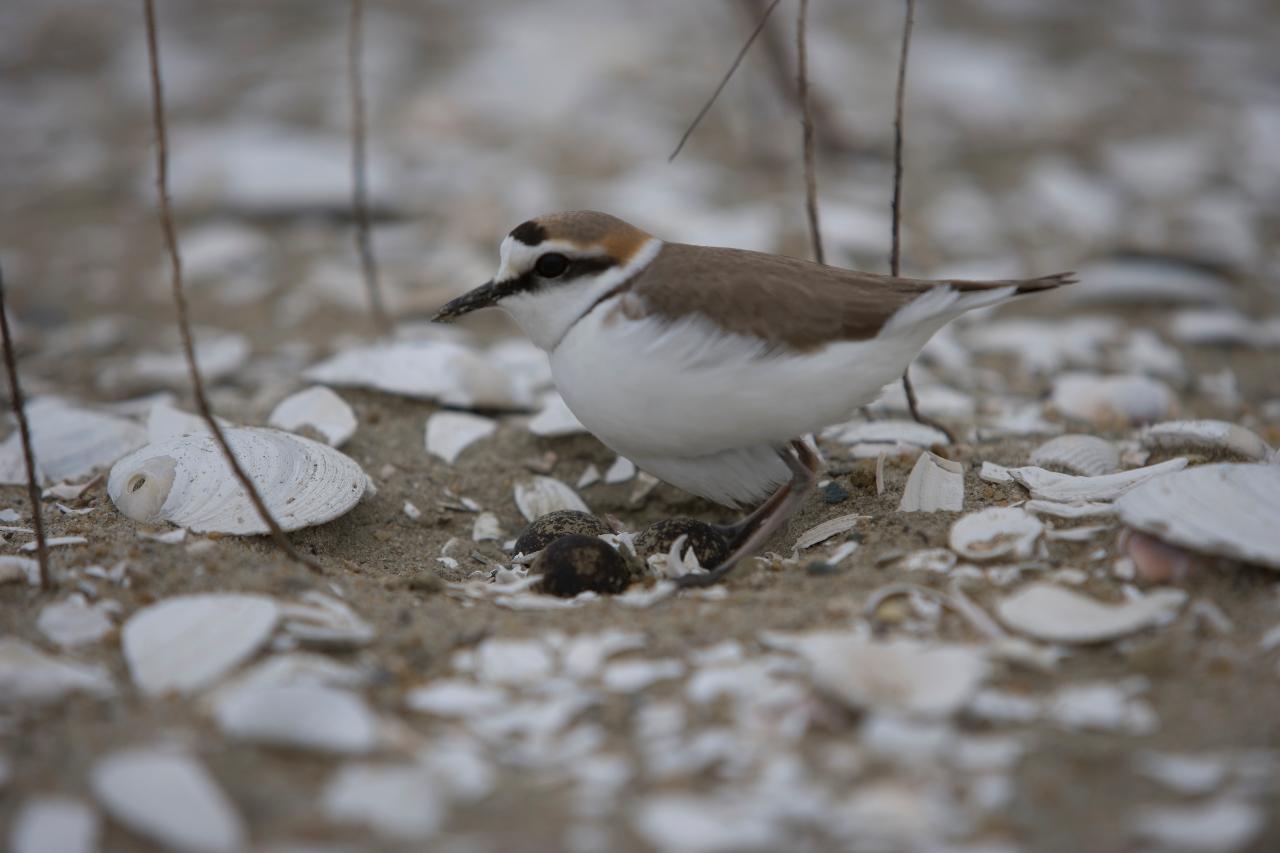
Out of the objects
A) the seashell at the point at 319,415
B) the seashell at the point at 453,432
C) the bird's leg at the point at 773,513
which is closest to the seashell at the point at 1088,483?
the bird's leg at the point at 773,513

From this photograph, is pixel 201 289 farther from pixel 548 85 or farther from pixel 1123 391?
pixel 1123 391

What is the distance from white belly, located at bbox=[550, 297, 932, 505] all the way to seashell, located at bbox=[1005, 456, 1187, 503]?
52 cm

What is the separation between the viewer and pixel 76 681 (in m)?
2.16

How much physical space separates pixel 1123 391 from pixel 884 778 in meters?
2.63

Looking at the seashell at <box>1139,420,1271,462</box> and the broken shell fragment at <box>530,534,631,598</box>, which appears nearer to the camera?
the broken shell fragment at <box>530,534,631,598</box>

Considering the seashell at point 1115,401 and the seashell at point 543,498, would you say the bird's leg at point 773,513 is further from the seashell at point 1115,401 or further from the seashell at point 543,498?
the seashell at point 1115,401

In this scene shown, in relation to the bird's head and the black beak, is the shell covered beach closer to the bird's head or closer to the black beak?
the black beak

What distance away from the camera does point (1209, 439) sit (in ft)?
10.3

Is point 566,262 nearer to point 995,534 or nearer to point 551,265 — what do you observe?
point 551,265

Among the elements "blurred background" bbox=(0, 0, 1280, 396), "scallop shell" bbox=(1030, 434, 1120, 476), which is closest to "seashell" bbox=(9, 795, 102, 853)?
"scallop shell" bbox=(1030, 434, 1120, 476)

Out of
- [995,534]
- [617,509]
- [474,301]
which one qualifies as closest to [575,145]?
[617,509]

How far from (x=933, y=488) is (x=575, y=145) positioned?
460cm

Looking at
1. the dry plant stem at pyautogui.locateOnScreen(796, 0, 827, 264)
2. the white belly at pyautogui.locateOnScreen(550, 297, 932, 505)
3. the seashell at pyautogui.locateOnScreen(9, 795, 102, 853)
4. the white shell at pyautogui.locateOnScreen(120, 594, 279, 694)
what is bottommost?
the seashell at pyautogui.locateOnScreen(9, 795, 102, 853)

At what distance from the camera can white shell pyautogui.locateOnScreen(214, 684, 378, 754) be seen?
195 centimetres
